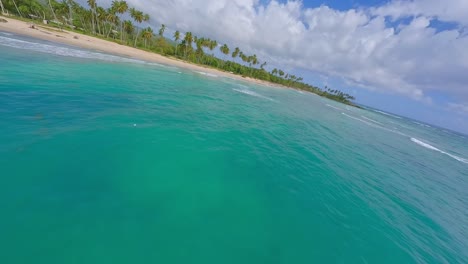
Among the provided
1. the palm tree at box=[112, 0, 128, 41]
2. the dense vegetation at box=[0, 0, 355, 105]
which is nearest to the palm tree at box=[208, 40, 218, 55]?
the dense vegetation at box=[0, 0, 355, 105]

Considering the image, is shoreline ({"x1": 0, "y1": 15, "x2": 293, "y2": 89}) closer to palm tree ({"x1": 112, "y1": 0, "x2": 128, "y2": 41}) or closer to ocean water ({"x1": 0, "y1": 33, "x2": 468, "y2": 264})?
palm tree ({"x1": 112, "y1": 0, "x2": 128, "y2": 41})

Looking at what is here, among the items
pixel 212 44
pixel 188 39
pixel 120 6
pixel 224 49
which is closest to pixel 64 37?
pixel 120 6

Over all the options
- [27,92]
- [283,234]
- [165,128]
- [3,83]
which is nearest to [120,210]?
[283,234]

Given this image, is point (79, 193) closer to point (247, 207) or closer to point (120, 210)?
point (120, 210)

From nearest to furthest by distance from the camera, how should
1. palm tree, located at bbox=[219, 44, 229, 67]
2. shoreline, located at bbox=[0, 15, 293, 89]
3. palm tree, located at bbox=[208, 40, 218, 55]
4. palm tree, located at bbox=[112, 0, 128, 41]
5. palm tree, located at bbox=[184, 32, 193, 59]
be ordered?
shoreline, located at bbox=[0, 15, 293, 89], palm tree, located at bbox=[112, 0, 128, 41], palm tree, located at bbox=[184, 32, 193, 59], palm tree, located at bbox=[208, 40, 218, 55], palm tree, located at bbox=[219, 44, 229, 67]

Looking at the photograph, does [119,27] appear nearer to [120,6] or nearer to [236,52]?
[120,6]

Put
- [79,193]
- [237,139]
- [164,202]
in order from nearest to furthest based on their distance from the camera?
1. [79,193]
2. [164,202]
3. [237,139]

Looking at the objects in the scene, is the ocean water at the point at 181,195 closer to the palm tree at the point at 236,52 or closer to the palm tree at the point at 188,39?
the palm tree at the point at 188,39

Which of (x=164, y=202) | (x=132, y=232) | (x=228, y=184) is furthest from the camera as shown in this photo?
(x=228, y=184)

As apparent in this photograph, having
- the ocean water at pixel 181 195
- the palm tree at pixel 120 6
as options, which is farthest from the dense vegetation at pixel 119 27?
the ocean water at pixel 181 195
